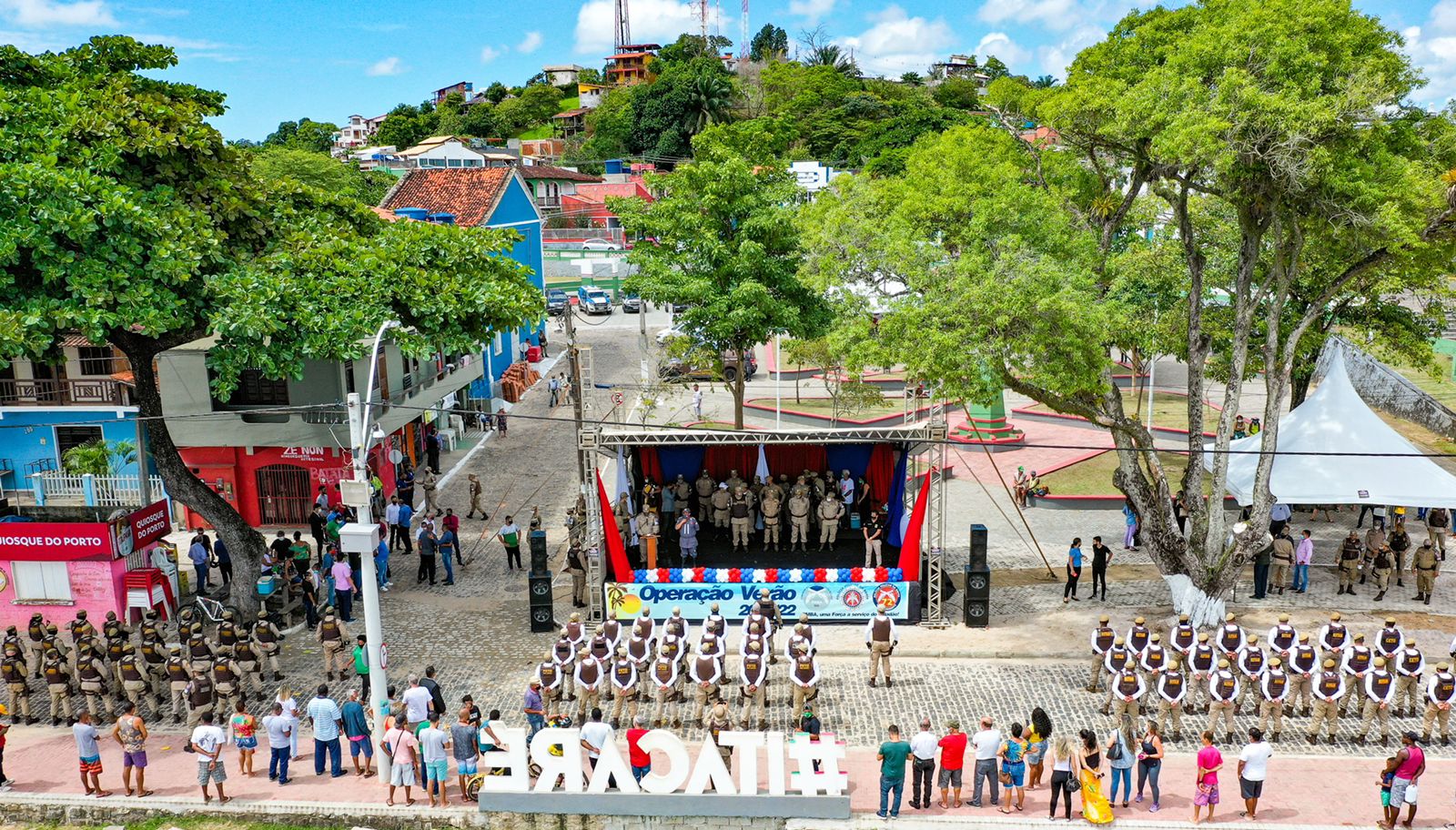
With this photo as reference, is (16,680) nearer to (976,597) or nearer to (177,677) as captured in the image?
(177,677)

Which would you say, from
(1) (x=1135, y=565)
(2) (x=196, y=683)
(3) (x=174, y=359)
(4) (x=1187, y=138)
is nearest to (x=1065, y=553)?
(1) (x=1135, y=565)

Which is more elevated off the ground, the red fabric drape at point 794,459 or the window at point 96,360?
the window at point 96,360

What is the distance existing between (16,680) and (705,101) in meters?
86.3

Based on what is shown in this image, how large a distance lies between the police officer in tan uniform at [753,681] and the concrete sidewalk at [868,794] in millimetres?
1503

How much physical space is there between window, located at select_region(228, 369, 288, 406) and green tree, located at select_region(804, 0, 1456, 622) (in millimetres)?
12375

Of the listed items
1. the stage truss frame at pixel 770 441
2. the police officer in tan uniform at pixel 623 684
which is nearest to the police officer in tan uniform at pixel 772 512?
the stage truss frame at pixel 770 441

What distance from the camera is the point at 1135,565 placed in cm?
2202

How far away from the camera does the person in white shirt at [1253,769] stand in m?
12.6

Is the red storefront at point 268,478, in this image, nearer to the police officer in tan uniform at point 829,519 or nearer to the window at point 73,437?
the window at point 73,437

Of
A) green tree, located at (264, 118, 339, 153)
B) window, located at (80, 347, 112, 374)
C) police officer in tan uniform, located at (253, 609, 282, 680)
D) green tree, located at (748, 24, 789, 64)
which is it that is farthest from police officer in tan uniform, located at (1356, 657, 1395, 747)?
green tree, located at (748, 24, 789, 64)

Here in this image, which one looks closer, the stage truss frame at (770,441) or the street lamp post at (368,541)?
the street lamp post at (368,541)

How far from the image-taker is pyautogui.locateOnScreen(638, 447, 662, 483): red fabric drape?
24.2 meters

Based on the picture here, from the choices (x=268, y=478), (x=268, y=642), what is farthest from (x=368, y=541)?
(x=268, y=478)

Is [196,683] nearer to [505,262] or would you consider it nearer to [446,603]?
[446,603]
